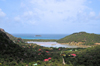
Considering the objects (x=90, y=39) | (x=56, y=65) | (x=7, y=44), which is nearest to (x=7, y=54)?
(x=7, y=44)

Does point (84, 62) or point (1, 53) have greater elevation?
point (1, 53)

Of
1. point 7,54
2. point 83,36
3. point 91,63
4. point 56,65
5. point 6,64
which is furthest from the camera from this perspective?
point 83,36

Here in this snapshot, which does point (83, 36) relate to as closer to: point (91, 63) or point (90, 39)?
point (90, 39)

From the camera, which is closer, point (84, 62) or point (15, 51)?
point (84, 62)

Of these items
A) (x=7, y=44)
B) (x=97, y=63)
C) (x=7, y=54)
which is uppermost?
(x=7, y=44)

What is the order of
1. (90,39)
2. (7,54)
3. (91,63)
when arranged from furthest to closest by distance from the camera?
1. (90,39)
2. (7,54)
3. (91,63)

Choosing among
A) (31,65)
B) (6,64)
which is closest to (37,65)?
(31,65)

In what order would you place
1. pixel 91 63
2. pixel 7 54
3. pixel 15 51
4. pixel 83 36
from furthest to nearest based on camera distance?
pixel 83 36 < pixel 15 51 < pixel 7 54 < pixel 91 63

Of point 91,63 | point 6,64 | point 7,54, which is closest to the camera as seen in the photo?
point 6,64

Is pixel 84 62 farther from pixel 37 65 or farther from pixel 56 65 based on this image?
pixel 37 65
